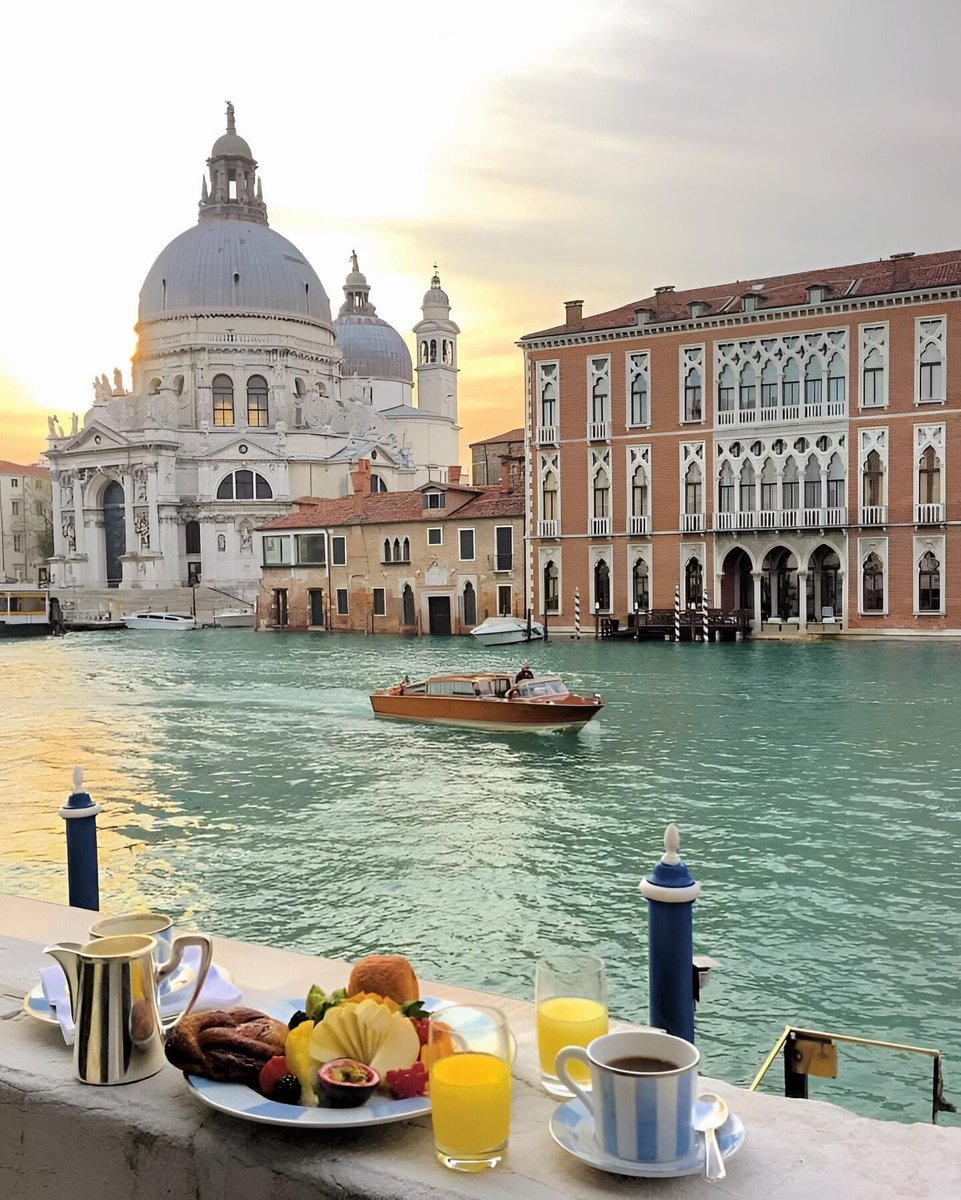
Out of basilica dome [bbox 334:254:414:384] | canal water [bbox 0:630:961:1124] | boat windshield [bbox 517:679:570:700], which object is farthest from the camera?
basilica dome [bbox 334:254:414:384]

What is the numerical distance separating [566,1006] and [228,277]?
248 ft

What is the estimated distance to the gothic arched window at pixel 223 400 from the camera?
72500 millimetres

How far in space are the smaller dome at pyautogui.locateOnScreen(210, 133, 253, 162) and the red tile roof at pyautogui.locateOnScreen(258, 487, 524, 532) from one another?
39404 millimetres

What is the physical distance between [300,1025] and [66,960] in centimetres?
69

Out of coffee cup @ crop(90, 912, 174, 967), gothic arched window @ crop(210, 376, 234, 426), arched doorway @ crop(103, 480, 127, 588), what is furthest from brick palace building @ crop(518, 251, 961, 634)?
arched doorway @ crop(103, 480, 127, 588)

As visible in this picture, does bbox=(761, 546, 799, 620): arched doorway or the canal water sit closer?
the canal water

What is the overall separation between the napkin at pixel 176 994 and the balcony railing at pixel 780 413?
35814 mm

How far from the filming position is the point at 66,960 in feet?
9.59

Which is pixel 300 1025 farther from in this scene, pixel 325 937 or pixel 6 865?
pixel 6 865

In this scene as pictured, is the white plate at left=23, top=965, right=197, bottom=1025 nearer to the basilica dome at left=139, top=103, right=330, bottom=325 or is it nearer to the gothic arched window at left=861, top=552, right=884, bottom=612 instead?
the gothic arched window at left=861, top=552, right=884, bottom=612

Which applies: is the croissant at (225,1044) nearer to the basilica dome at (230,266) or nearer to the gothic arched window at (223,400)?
the gothic arched window at (223,400)

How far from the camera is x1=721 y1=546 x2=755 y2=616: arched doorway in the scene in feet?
129

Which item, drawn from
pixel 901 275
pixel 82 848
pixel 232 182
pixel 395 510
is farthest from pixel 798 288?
pixel 232 182

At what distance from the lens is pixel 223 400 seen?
72.6 m
